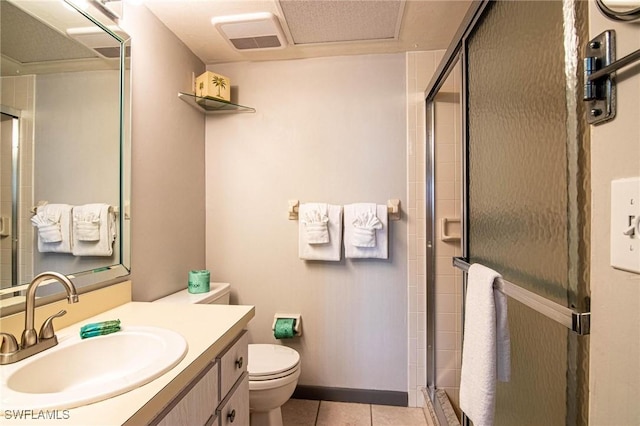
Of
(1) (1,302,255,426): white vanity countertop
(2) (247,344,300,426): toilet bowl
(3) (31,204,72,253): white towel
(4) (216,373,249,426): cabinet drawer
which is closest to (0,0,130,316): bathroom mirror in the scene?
(3) (31,204,72,253): white towel

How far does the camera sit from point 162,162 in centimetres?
150

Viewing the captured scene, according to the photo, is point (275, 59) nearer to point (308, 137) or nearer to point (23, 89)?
point (308, 137)

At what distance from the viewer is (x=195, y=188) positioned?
1.83 metres

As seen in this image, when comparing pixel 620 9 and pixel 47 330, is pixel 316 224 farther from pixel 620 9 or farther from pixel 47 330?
pixel 620 9

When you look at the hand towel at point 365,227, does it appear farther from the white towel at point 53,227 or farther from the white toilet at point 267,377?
the white towel at point 53,227

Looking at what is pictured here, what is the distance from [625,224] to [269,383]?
1.42m

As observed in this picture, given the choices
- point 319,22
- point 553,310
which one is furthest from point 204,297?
point 319,22

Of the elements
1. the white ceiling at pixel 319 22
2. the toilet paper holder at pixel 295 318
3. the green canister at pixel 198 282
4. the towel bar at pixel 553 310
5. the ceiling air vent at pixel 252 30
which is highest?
the white ceiling at pixel 319 22

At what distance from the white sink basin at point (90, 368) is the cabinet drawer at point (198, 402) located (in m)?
0.09

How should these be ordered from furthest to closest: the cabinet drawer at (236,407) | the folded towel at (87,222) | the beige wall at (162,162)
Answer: the beige wall at (162,162) < the folded towel at (87,222) < the cabinet drawer at (236,407)

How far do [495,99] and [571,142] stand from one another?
1.45 ft

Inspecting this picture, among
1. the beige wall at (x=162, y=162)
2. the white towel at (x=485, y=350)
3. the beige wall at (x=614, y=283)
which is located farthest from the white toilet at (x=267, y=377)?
the beige wall at (x=614, y=283)

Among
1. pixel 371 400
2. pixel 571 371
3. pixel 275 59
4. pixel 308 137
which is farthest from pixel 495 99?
pixel 371 400

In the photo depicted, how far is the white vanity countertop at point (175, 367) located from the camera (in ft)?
1.73
